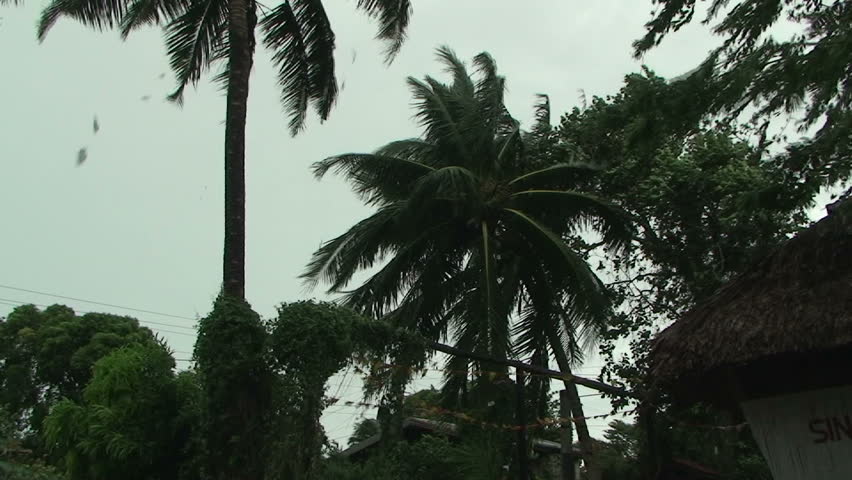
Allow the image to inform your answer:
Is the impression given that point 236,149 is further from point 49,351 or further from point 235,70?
point 49,351

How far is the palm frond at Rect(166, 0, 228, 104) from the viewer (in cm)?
1298

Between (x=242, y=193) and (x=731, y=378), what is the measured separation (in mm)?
6545

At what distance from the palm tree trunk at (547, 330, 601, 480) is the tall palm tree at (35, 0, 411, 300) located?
6.57m

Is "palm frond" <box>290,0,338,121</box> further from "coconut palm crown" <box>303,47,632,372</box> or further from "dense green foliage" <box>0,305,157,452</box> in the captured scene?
"dense green foliage" <box>0,305,157,452</box>

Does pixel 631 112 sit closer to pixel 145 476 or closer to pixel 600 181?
pixel 145 476

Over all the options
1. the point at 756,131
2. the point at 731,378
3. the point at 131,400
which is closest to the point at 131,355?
the point at 131,400

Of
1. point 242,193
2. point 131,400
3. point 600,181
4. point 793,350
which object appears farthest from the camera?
point 600,181

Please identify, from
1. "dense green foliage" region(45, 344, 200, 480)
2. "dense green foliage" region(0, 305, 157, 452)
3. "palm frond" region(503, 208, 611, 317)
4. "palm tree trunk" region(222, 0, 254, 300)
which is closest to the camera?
"dense green foliage" region(45, 344, 200, 480)

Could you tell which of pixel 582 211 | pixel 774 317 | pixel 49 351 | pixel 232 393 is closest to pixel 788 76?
pixel 774 317

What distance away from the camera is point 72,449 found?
10.6 meters

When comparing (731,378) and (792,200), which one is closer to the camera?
(792,200)

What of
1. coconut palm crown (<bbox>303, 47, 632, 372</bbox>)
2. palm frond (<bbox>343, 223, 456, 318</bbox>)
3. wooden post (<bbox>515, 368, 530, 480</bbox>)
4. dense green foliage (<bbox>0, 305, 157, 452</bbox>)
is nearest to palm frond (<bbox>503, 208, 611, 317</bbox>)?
coconut palm crown (<bbox>303, 47, 632, 372</bbox>)

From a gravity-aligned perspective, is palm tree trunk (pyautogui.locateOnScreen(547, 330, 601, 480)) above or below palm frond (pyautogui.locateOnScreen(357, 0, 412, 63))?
below

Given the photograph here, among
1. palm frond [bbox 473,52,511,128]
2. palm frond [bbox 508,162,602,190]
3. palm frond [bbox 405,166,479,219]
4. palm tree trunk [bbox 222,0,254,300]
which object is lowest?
palm tree trunk [bbox 222,0,254,300]
